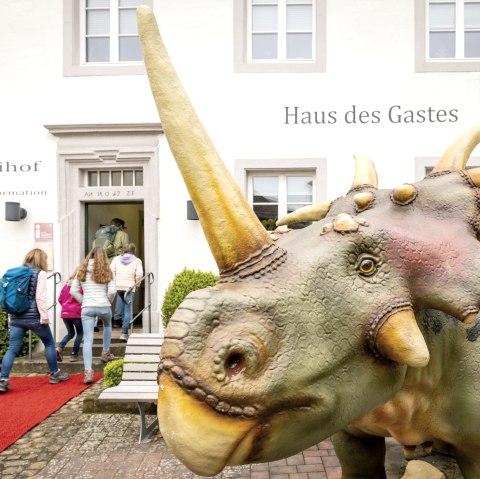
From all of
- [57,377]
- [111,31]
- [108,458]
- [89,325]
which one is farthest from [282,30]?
[108,458]

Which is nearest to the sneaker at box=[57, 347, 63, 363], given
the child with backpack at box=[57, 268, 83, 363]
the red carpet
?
the child with backpack at box=[57, 268, 83, 363]

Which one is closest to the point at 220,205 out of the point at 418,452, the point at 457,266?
the point at 457,266

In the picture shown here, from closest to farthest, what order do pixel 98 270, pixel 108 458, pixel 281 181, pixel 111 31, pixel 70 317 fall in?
pixel 108 458
pixel 98 270
pixel 70 317
pixel 281 181
pixel 111 31

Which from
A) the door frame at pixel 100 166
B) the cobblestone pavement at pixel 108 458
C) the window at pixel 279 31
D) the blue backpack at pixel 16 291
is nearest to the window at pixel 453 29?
the window at pixel 279 31

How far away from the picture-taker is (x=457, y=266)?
A: 4.01ft

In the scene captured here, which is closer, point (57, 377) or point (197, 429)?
point (197, 429)

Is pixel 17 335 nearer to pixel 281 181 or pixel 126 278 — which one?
pixel 126 278

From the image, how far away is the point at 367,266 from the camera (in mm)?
1216

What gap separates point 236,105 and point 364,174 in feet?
23.8

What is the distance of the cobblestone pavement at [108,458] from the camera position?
4066mm

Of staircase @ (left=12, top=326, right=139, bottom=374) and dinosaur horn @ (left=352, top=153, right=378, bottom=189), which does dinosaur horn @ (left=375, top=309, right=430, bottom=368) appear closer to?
dinosaur horn @ (left=352, top=153, right=378, bottom=189)

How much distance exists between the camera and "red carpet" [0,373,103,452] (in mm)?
5289

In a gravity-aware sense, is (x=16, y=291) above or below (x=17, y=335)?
above

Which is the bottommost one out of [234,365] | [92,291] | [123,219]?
[92,291]
